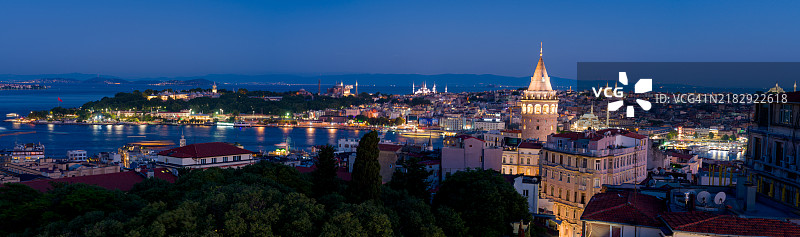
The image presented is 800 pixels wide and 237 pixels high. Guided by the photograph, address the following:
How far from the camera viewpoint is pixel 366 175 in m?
8.26

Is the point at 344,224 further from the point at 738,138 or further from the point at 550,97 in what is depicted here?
the point at 738,138

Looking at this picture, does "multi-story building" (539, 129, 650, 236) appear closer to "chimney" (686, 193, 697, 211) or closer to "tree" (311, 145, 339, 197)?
"tree" (311, 145, 339, 197)

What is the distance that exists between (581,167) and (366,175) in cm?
455

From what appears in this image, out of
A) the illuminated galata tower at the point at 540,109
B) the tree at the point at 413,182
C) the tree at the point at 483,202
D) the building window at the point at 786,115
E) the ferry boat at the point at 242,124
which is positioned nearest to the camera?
the building window at the point at 786,115

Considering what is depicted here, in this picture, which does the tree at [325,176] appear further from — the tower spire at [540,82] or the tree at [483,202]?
the tower spire at [540,82]

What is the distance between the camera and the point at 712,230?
15.0 feet

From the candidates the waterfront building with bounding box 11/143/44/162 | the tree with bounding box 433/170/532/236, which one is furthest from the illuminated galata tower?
the waterfront building with bounding box 11/143/44/162

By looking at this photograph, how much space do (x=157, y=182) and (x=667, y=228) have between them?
6.84 metres

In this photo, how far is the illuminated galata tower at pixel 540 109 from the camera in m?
15.9

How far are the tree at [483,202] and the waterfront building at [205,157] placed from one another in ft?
20.5

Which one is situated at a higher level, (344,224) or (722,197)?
(722,197)

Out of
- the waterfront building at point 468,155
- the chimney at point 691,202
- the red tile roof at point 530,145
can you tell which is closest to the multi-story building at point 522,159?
the red tile roof at point 530,145

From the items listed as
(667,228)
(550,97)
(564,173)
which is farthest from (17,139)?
(667,228)

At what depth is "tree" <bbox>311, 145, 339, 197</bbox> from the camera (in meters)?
9.66
